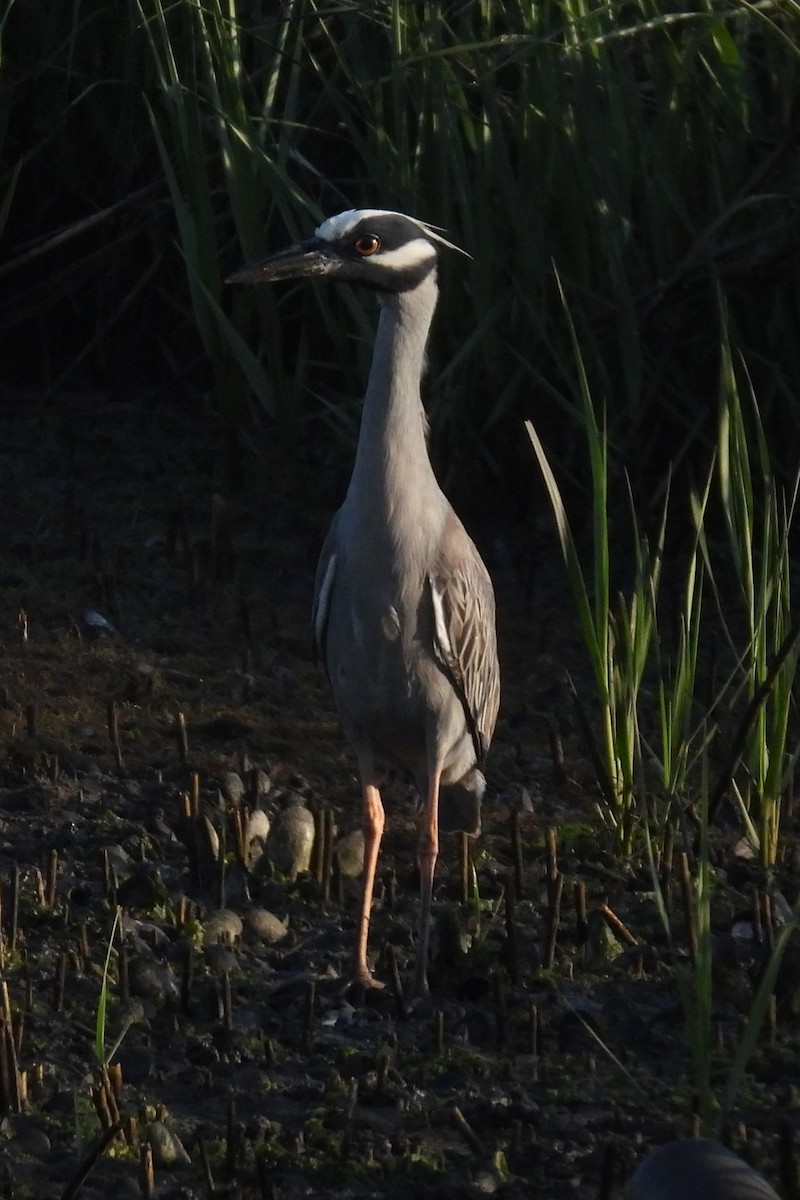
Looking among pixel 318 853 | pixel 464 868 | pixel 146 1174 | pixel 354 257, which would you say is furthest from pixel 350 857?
pixel 146 1174

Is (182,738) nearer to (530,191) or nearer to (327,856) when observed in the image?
(327,856)

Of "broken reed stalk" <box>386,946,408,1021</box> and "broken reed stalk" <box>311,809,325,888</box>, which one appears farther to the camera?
"broken reed stalk" <box>311,809,325,888</box>

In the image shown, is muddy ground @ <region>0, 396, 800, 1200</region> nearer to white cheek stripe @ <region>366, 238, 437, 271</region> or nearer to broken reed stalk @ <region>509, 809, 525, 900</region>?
broken reed stalk @ <region>509, 809, 525, 900</region>

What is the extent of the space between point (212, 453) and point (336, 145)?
3.86ft

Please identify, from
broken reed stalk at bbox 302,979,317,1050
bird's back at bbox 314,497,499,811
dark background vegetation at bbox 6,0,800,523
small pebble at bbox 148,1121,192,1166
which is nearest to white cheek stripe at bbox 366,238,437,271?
bird's back at bbox 314,497,499,811

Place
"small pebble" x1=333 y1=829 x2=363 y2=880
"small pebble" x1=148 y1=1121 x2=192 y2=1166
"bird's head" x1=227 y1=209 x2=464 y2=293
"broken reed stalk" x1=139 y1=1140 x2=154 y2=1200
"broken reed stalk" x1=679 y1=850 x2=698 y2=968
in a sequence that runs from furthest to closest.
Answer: "small pebble" x1=333 y1=829 x2=363 y2=880
"bird's head" x1=227 y1=209 x2=464 y2=293
"broken reed stalk" x1=679 y1=850 x2=698 y2=968
"small pebble" x1=148 y1=1121 x2=192 y2=1166
"broken reed stalk" x1=139 y1=1140 x2=154 y2=1200

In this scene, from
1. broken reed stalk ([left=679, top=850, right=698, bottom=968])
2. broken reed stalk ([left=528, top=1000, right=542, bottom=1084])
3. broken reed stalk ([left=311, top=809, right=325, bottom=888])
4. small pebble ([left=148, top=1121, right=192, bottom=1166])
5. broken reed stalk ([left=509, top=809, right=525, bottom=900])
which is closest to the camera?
small pebble ([left=148, top=1121, right=192, bottom=1166])

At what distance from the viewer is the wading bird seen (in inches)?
162

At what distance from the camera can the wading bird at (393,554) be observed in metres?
4.11

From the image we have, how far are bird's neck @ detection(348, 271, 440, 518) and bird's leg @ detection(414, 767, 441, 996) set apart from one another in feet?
2.06

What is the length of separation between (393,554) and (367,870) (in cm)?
68

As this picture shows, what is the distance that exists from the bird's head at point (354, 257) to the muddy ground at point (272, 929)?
4.06 ft

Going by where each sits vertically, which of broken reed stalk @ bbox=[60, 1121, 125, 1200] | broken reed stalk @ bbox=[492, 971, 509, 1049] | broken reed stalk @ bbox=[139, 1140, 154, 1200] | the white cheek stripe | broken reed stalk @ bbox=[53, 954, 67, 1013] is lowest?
broken reed stalk @ bbox=[492, 971, 509, 1049]

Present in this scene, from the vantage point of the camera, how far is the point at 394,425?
4109 millimetres
